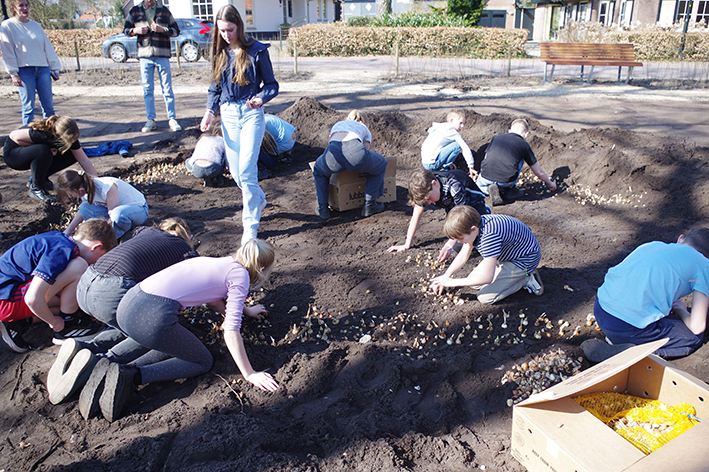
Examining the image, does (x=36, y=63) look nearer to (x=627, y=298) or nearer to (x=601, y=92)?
(x=627, y=298)

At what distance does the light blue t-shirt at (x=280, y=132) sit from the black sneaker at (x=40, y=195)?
9.16 ft

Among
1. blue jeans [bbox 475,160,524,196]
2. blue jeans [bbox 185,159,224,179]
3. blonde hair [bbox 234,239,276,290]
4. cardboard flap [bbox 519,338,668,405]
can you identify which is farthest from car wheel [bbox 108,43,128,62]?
cardboard flap [bbox 519,338,668,405]

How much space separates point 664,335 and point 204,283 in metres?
2.71

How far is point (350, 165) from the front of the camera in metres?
5.09

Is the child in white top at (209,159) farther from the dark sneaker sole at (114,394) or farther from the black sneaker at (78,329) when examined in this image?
the dark sneaker sole at (114,394)

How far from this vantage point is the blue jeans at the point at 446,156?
583cm

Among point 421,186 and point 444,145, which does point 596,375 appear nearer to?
point 421,186

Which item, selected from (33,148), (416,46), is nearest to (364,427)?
(33,148)

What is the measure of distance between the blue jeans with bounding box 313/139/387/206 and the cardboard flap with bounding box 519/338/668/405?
3.19m

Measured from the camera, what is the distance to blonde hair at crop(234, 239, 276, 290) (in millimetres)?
2801

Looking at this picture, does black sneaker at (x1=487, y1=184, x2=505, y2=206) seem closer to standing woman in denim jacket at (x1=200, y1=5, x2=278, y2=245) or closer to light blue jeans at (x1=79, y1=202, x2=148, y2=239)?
standing woman in denim jacket at (x1=200, y1=5, x2=278, y2=245)

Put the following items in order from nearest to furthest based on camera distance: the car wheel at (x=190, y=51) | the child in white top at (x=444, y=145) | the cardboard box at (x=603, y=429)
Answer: the cardboard box at (x=603, y=429), the child in white top at (x=444, y=145), the car wheel at (x=190, y=51)

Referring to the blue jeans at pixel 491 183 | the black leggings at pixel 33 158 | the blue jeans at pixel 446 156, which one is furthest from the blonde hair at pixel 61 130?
the blue jeans at pixel 491 183

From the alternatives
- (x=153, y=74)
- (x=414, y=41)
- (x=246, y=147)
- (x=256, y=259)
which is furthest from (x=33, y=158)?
(x=414, y=41)
